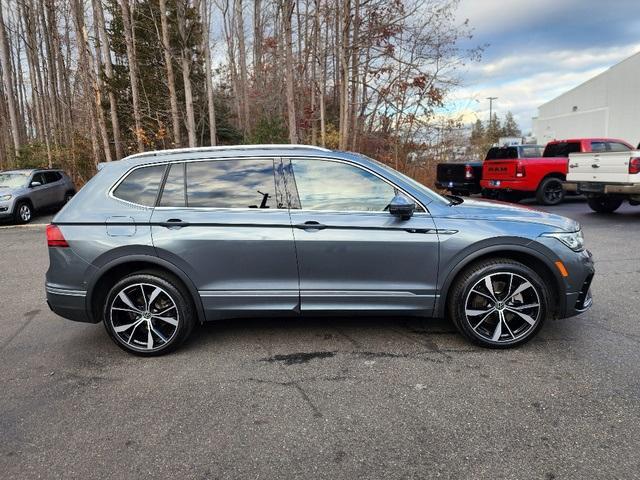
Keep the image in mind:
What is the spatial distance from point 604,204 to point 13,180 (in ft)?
53.5

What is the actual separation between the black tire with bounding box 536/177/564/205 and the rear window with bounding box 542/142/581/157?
3.22 feet

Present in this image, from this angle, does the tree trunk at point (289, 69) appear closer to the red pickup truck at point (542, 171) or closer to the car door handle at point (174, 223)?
the red pickup truck at point (542, 171)

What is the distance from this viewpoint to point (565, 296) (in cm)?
364

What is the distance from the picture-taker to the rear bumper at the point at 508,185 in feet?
42.1

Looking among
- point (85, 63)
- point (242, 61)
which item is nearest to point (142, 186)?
point (85, 63)

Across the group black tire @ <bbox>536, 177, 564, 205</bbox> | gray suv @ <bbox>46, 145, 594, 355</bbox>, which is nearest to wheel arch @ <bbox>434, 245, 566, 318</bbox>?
gray suv @ <bbox>46, 145, 594, 355</bbox>

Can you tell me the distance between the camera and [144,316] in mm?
3719

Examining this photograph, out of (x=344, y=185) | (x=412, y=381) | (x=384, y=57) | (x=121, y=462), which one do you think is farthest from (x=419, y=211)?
(x=384, y=57)

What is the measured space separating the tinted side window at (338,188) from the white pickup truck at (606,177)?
319 inches

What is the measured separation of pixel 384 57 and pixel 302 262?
14544mm

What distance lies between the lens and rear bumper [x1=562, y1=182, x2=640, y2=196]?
9.22 m

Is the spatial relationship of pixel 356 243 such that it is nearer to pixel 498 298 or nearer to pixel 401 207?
pixel 401 207

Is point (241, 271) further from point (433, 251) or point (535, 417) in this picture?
point (535, 417)

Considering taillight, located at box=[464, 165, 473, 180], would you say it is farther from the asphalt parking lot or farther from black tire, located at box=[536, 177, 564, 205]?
the asphalt parking lot
